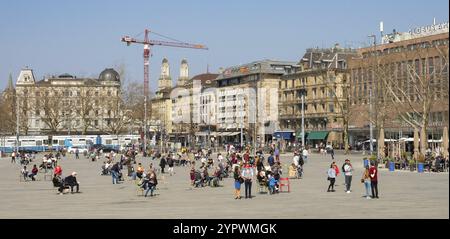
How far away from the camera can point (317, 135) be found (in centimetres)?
10294

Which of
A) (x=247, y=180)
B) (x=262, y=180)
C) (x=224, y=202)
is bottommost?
(x=224, y=202)

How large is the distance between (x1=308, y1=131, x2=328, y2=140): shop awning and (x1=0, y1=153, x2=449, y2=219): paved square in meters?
67.2

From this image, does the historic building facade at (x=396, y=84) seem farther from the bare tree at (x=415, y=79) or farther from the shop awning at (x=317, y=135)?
the shop awning at (x=317, y=135)

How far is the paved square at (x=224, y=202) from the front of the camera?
19.7 m

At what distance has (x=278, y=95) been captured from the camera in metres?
118

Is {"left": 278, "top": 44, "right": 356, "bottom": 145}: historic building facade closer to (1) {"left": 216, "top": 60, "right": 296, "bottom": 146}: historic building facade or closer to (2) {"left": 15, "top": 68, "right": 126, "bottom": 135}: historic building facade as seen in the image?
(1) {"left": 216, "top": 60, "right": 296, "bottom": 146}: historic building facade

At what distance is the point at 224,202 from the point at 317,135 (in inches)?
3159

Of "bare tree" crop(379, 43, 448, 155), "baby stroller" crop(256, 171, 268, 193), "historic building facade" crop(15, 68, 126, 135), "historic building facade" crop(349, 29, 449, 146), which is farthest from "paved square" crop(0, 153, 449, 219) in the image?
"historic building facade" crop(15, 68, 126, 135)

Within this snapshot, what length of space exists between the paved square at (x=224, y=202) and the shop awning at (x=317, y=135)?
67210 millimetres

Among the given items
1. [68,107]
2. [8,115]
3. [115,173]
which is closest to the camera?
[115,173]

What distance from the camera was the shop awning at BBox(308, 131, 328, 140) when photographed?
101312mm

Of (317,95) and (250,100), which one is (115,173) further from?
(250,100)

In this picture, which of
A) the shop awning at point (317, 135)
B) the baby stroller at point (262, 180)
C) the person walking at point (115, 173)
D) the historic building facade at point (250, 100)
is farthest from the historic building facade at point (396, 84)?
the person walking at point (115, 173)

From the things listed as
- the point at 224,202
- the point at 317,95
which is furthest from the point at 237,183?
the point at 317,95
